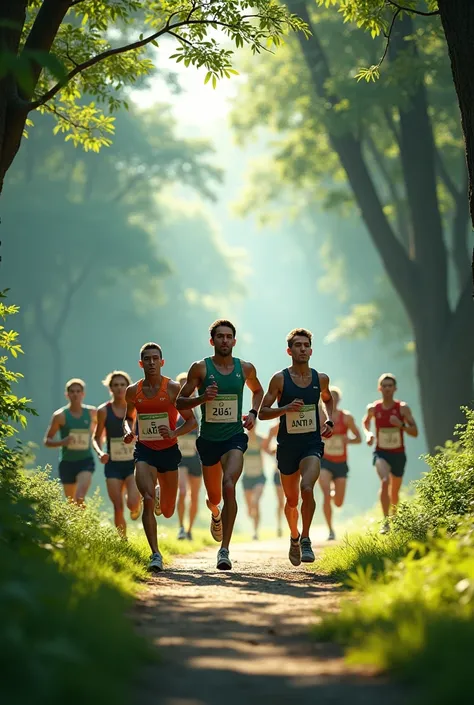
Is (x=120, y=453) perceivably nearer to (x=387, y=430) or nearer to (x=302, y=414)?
(x=302, y=414)

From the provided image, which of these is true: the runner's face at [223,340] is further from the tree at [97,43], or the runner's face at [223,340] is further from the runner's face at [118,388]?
the runner's face at [118,388]

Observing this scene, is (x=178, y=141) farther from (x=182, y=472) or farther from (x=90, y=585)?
(x=90, y=585)

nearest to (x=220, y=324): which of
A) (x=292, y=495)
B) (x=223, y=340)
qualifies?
(x=223, y=340)

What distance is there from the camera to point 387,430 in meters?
14.7

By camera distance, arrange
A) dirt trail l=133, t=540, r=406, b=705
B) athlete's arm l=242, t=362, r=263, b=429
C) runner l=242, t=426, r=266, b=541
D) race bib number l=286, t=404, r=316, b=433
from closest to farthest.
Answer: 1. dirt trail l=133, t=540, r=406, b=705
2. athlete's arm l=242, t=362, r=263, b=429
3. race bib number l=286, t=404, r=316, b=433
4. runner l=242, t=426, r=266, b=541

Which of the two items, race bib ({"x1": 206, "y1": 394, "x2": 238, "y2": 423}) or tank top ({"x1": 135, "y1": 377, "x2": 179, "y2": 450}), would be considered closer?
race bib ({"x1": 206, "y1": 394, "x2": 238, "y2": 423})

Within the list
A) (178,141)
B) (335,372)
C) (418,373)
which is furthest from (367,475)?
(418,373)

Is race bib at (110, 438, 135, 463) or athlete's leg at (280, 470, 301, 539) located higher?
race bib at (110, 438, 135, 463)

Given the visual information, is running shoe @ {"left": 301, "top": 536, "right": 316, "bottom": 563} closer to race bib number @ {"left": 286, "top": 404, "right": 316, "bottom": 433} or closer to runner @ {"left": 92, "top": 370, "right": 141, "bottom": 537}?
race bib number @ {"left": 286, "top": 404, "right": 316, "bottom": 433}

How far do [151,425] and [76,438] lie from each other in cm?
466

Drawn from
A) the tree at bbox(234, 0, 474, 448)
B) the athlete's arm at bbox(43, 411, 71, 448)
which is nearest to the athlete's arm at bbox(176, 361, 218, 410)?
the athlete's arm at bbox(43, 411, 71, 448)

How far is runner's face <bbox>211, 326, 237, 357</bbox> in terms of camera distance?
32.0 ft

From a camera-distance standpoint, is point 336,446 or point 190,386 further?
point 336,446

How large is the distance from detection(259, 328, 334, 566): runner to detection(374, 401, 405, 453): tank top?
450 centimetres
